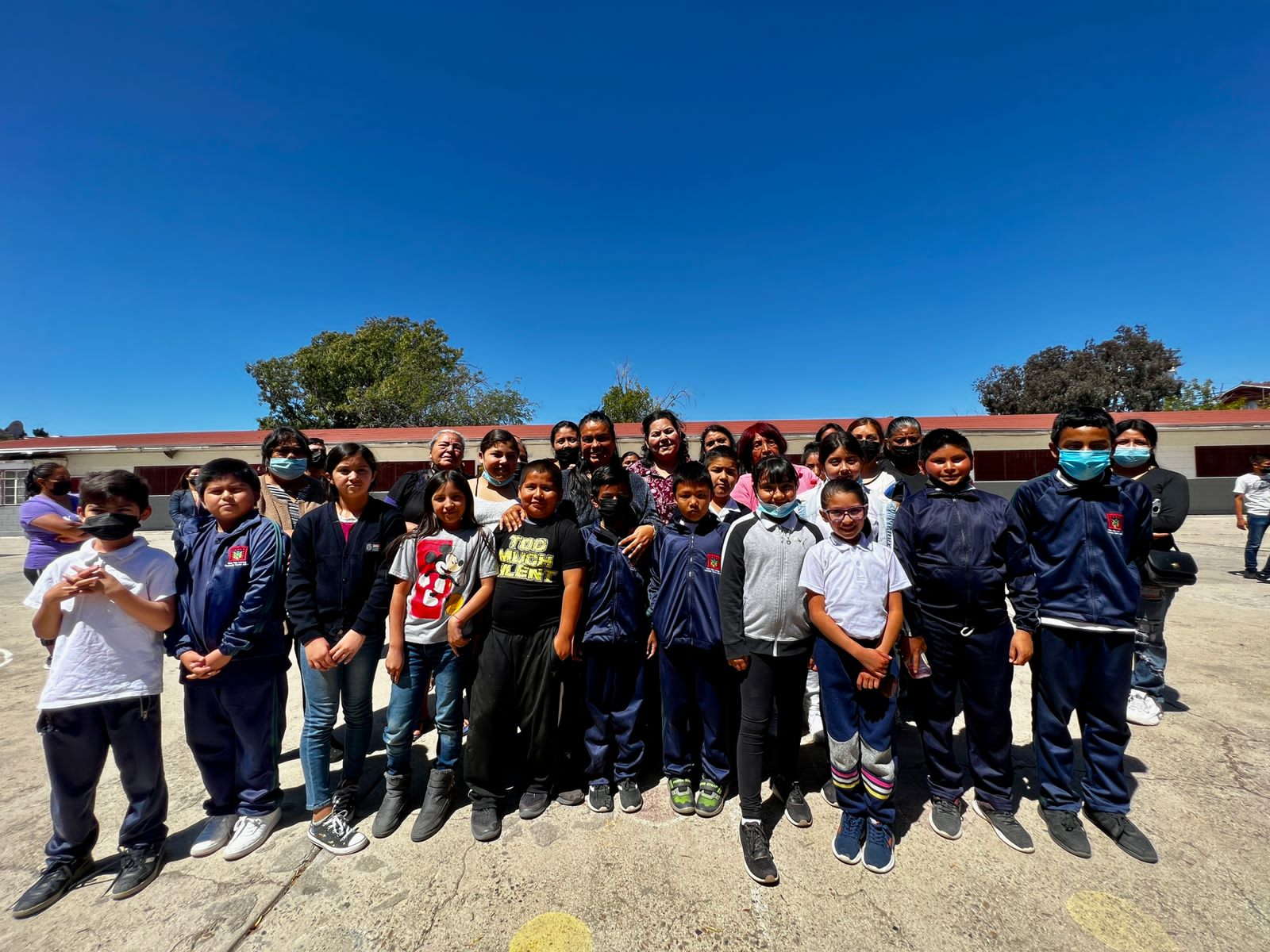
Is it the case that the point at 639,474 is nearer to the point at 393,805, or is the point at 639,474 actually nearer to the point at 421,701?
the point at 421,701

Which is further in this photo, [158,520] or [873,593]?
[158,520]

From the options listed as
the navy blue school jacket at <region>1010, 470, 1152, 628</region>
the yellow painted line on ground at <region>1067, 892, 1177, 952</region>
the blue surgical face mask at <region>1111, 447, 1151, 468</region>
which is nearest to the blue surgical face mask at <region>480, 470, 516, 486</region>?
the navy blue school jacket at <region>1010, 470, 1152, 628</region>

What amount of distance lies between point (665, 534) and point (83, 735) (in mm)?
2767

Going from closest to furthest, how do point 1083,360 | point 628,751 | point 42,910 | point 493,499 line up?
point 42,910
point 628,751
point 493,499
point 1083,360

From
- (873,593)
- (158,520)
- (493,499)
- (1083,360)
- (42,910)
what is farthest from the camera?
(1083,360)

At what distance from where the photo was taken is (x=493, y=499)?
3.20m

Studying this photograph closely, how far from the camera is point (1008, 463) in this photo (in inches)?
661

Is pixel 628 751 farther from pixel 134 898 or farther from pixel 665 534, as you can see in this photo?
pixel 134 898

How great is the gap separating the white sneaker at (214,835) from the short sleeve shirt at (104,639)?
0.76 metres

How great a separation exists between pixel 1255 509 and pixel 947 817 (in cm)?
1004

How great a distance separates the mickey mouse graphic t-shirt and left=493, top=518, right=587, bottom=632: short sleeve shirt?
12 centimetres

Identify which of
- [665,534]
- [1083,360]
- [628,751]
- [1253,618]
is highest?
[1083,360]

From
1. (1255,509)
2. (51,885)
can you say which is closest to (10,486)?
(51,885)

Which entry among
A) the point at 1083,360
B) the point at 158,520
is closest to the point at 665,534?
the point at 158,520
